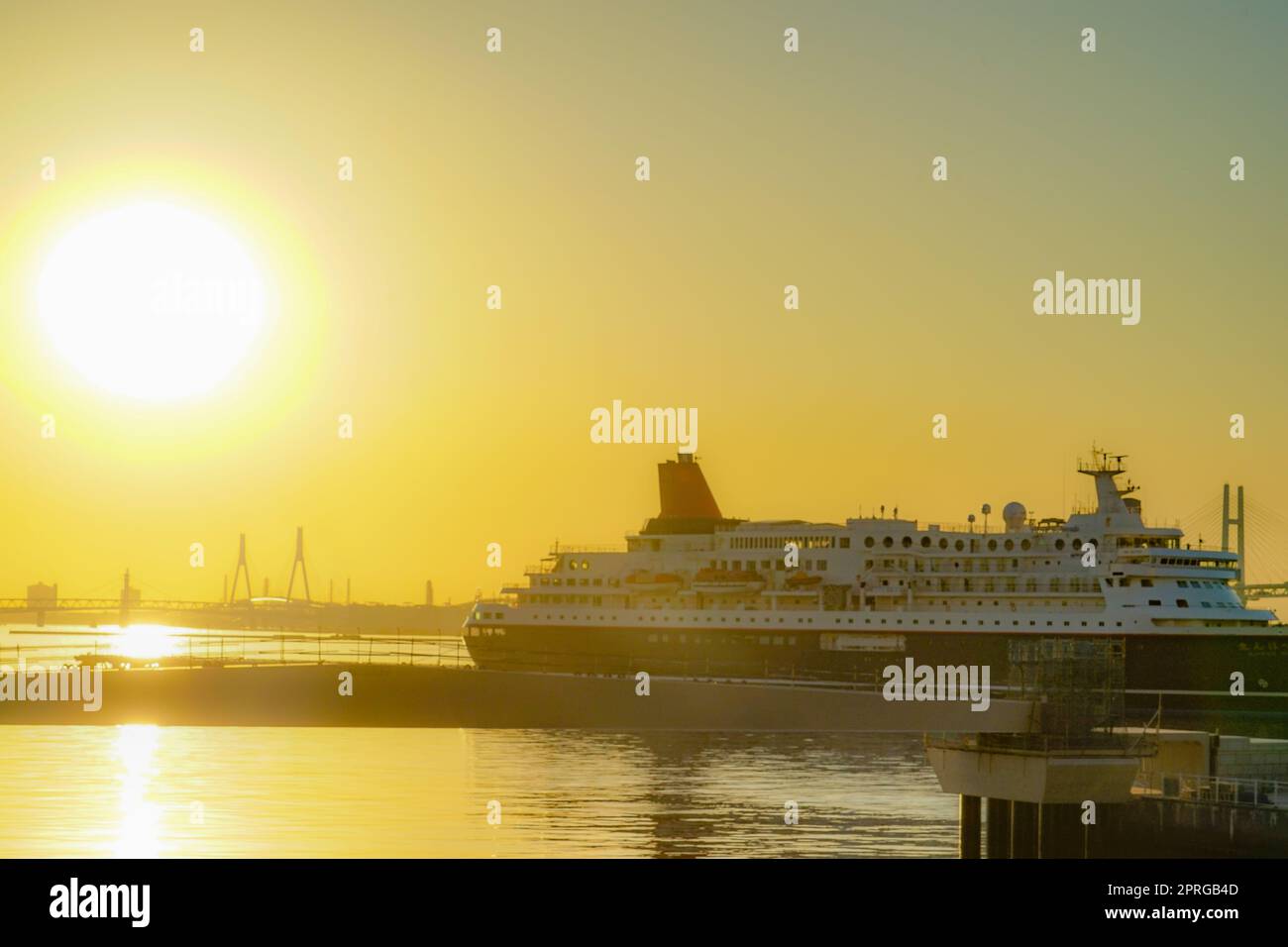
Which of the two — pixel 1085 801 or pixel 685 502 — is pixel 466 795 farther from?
pixel 685 502

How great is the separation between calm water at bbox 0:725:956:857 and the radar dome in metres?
13.6

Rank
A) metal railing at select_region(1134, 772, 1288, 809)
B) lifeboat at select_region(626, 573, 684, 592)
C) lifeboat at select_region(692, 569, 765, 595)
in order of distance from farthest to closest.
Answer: lifeboat at select_region(626, 573, 684, 592) → lifeboat at select_region(692, 569, 765, 595) → metal railing at select_region(1134, 772, 1288, 809)

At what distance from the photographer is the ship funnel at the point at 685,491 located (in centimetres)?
8519

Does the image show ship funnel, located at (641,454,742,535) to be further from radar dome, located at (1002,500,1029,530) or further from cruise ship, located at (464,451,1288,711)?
radar dome, located at (1002,500,1029,530)

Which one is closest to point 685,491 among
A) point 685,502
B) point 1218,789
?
point 685,502

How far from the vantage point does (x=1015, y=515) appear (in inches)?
2977

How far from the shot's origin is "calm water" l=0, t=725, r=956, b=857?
38.6m

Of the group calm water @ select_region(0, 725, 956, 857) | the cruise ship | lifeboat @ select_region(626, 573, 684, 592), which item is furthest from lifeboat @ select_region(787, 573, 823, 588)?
calm water @ select_region(0, 725, 956, 857)

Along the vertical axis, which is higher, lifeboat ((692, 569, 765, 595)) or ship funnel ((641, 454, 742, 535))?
ship funnel ((641, 454, 742, 535))

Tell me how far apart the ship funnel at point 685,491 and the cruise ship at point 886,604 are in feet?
4.46

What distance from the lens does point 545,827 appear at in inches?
1601

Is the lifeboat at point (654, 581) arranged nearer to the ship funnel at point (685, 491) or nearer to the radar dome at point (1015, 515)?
the ship funnel at point (685, 491)
